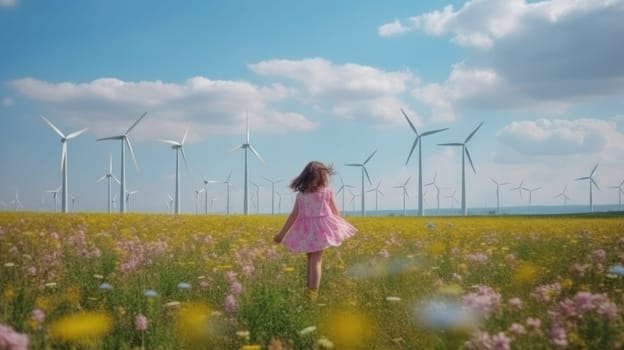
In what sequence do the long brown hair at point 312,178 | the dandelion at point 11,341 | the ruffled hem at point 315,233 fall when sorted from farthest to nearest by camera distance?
1. the long brown hair at point 312,178
2. the ruffled hem at point 315,233
3. the dandelion at point 11,341

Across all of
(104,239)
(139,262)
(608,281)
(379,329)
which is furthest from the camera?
(104,239)

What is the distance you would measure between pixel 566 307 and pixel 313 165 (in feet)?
14.3

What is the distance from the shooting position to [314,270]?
682 cm

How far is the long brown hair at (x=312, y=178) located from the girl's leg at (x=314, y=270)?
2.97ft

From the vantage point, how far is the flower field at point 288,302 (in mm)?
3232

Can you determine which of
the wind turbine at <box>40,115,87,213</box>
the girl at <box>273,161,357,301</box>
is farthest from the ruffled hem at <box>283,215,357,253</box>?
the wind turbine at <box>40,115,87,213</box>

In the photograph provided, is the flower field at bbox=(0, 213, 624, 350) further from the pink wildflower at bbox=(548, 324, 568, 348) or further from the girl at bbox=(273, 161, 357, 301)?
the girl at bbox=(273, 161, 357, 301)

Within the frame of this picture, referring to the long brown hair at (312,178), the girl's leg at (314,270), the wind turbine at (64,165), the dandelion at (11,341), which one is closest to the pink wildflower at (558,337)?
the dandelion at (11,341)

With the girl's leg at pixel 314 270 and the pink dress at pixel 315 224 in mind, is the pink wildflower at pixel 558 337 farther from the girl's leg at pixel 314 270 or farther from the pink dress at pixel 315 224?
the pink dress at pixel 315 224

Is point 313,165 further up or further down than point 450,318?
further up

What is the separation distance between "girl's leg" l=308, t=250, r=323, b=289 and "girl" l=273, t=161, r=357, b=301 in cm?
2

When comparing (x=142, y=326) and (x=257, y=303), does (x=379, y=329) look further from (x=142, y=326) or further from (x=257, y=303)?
(x=142, y=326)

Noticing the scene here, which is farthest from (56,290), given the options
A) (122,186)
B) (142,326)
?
(122,186)

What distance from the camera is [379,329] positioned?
16.2 ft
